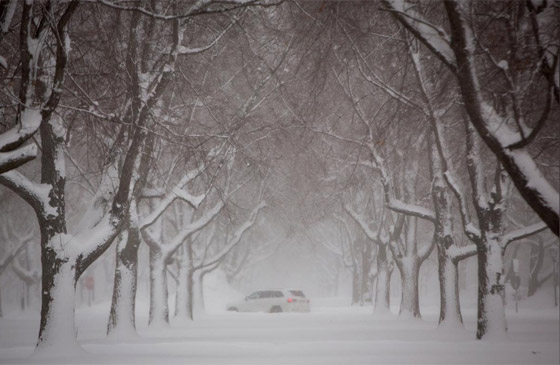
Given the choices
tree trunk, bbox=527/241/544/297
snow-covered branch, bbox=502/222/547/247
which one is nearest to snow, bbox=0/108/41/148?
snow-covered branch, bbox=502/222/547/247

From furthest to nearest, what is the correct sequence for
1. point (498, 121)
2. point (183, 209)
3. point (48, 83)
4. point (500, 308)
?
point (183, 209)
point (500, 308)
point (48, 83)
point (498, 121)

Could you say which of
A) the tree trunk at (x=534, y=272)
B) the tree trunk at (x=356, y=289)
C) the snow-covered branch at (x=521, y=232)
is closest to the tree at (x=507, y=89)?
the snow-covered branch at (x=521, y=232)

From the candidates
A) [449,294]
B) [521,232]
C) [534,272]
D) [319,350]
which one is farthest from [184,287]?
[534,272]

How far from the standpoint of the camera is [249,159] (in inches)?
508

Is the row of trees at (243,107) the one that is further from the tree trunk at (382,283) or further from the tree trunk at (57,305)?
the tree trunk at (382,283)

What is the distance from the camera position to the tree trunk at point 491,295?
1143 cm

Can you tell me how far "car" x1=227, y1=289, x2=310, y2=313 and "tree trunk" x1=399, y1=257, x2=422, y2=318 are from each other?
10225mm

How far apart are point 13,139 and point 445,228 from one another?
37.4 ft

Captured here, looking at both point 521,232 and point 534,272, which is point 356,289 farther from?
point 521,232

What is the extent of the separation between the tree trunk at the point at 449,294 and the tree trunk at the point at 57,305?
9.69 meters

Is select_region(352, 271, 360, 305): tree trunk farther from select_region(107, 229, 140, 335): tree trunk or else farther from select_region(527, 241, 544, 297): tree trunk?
select_region(107, 229, 140, 335): tree trunk

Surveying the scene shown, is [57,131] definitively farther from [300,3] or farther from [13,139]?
[300,3]

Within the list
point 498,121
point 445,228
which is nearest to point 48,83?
point 498,121

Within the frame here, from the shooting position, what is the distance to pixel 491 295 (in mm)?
11555
